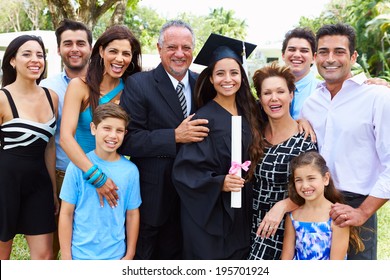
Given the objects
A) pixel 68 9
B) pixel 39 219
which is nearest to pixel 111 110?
pixel 39 219

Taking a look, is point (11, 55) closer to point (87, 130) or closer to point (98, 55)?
point (98, 55)

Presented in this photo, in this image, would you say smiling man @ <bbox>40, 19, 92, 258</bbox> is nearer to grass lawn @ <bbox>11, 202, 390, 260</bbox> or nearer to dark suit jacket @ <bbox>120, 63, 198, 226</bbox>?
dark suit jacket @ <bbox>120, 63, 198, 226</bbox>

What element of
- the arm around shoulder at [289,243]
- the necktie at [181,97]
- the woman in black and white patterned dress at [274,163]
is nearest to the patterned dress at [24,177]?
the necktie at [181,97]

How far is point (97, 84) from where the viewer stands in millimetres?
3504

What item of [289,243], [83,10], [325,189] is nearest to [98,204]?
[289,243]

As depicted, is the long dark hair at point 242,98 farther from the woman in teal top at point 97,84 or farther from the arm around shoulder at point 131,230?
the arm around shoulder at point 131,230

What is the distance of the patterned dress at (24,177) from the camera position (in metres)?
3.30

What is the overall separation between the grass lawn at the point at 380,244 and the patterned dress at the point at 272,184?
2683 mm

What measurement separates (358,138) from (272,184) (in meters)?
0.67

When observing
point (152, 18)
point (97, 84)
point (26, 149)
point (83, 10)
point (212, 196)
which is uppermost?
point (152, 18)

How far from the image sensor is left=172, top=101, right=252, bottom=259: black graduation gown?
10.3 ft

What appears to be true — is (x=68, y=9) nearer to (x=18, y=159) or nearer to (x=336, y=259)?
(x=18, y=159)

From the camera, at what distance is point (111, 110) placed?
322 cm

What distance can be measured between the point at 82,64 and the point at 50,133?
Answer: 924 millimetres
